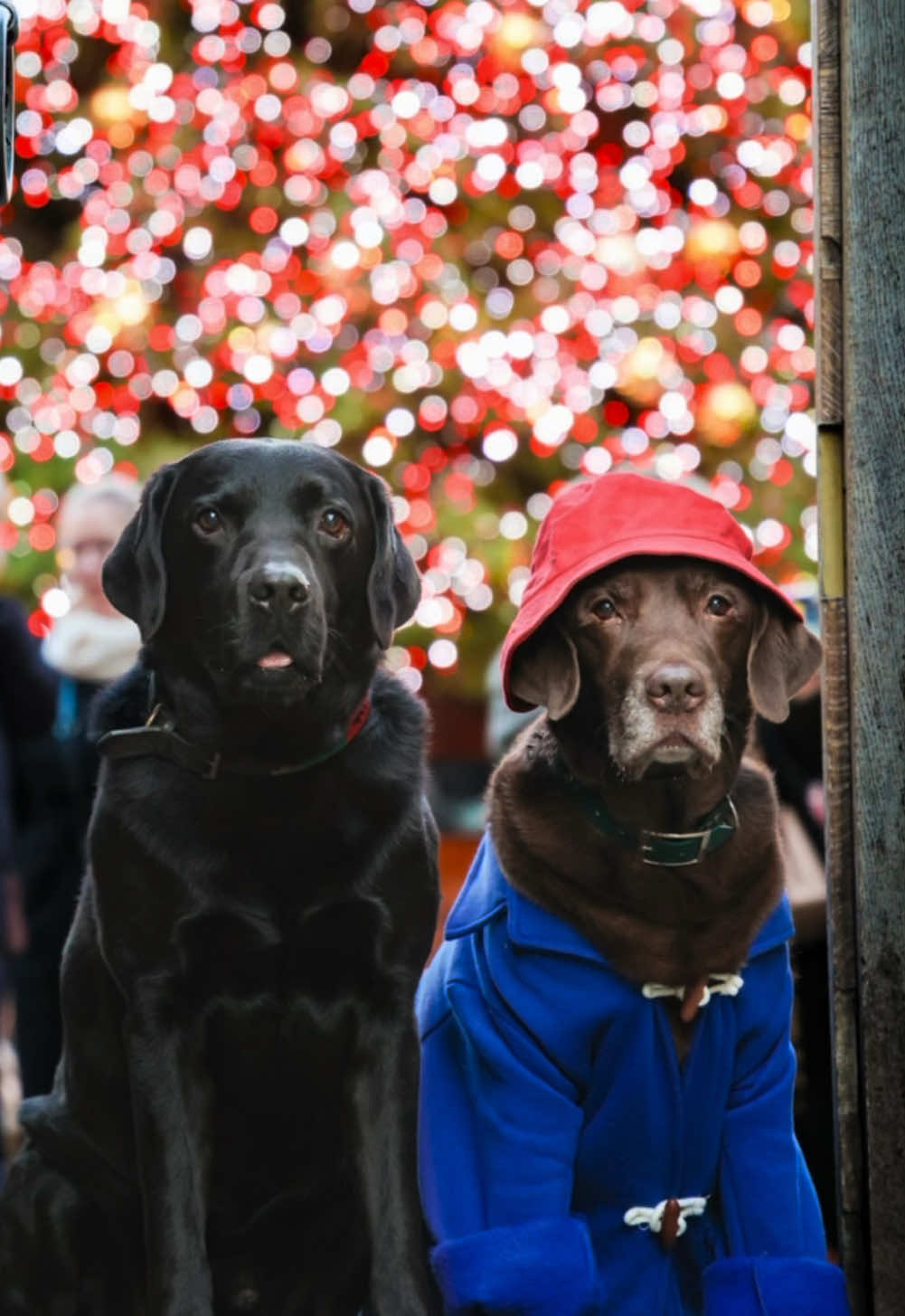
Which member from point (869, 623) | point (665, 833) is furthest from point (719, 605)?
point (665, 833)

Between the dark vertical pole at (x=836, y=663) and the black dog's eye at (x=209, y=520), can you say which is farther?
the dark vertical pole at (x=836, y=663)

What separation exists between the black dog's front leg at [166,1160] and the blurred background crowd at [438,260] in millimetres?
2876

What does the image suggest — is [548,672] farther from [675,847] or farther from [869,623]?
[869,623]

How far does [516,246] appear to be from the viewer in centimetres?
607

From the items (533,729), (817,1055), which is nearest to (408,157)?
(817,1055)

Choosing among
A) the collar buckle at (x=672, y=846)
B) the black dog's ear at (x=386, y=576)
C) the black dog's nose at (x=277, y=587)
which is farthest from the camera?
the collar buckle at (x=672, y=846)

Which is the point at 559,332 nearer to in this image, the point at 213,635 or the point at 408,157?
the point at 408,157

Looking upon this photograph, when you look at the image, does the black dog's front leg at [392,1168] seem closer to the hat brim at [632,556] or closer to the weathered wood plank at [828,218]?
the hat brim at [632,556]

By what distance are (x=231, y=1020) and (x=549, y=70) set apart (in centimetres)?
462

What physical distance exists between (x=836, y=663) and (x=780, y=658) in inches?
4.1

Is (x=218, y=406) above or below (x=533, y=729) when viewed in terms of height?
above

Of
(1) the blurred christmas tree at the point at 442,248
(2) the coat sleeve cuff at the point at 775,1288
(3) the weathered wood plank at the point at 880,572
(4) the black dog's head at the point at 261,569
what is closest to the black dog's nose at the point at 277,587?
(4) the black dog's head at the point at 261,569

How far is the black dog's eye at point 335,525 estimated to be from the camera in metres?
1.96

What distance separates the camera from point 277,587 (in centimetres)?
187
